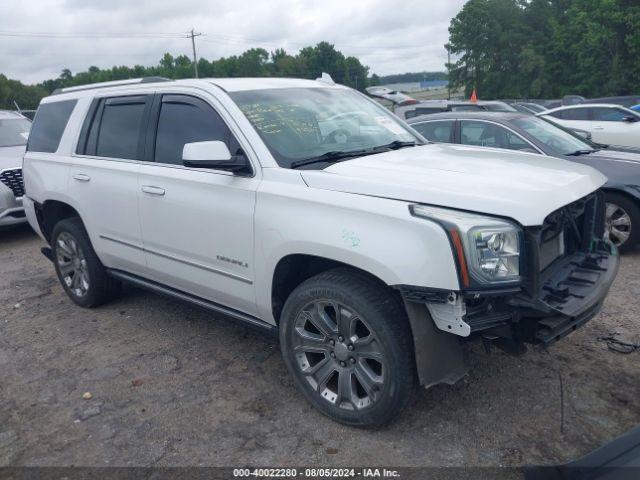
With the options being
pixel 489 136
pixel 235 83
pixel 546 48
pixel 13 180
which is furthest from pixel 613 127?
pixel 546 48

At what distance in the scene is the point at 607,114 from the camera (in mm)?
13344

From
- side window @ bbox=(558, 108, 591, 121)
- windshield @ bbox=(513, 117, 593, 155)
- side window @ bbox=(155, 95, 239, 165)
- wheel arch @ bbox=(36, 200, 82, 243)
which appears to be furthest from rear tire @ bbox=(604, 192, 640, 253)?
side window @ bbox=(558, 108, 591, 121)

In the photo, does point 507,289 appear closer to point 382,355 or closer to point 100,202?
point 382,355

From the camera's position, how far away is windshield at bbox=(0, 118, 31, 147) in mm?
9688

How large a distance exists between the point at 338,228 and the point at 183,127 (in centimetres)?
163

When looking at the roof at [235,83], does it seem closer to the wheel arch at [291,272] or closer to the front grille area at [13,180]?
the wheel arch at [291,272]

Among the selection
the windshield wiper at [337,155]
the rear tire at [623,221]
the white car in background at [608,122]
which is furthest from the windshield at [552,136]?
the white car in background at [608,122]

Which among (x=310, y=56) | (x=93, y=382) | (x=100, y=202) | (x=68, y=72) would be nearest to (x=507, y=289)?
(x=93, y=382)

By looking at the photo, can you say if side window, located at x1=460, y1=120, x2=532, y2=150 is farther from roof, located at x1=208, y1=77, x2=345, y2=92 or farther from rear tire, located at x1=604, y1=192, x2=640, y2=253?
roof, located at x1=208, y1=77, x2=345, y2=92

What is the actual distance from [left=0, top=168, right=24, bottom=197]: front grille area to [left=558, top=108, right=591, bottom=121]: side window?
12130mm

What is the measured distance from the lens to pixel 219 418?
3.43 meters

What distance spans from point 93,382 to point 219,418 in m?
1.09

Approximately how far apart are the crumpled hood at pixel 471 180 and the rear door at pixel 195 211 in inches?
23.3

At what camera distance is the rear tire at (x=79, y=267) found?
5.02 metres
